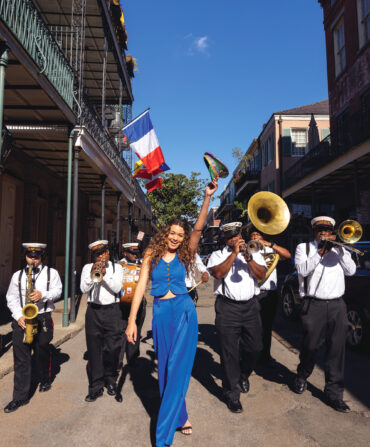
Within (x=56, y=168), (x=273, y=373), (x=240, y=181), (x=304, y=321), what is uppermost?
(x=240, y=181)

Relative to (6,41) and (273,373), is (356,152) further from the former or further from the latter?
(6,41)

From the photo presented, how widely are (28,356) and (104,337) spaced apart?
0.83 m

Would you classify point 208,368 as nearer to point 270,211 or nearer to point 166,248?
point 270,211

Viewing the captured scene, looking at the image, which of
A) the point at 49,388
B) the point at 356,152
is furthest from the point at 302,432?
the point at 356,152

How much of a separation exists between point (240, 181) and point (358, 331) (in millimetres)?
29368

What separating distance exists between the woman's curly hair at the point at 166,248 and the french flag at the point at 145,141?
9.58m

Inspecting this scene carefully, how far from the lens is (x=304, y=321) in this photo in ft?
13.0

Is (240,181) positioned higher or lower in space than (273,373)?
higher

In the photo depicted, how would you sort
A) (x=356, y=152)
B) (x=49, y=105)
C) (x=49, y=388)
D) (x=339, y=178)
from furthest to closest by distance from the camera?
Answer: (x=339, y=178)
(x=356, y=152)
(x=49, y=105)
(x=49, y=388)

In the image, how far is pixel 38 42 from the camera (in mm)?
6805

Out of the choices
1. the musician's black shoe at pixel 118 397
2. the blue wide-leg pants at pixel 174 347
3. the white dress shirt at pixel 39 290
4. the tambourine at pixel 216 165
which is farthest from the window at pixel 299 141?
the blue wide-leg pants at pixel 174 347

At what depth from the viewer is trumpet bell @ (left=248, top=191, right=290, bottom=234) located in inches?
175

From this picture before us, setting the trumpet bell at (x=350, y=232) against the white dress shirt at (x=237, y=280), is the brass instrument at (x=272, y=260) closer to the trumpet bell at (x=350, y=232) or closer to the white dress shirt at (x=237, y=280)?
the white dress shirt at (x=237, y=280)

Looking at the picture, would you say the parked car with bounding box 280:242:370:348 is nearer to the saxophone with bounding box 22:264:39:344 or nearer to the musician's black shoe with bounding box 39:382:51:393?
the musician's black shoe with bounding box 39:382:51:393
